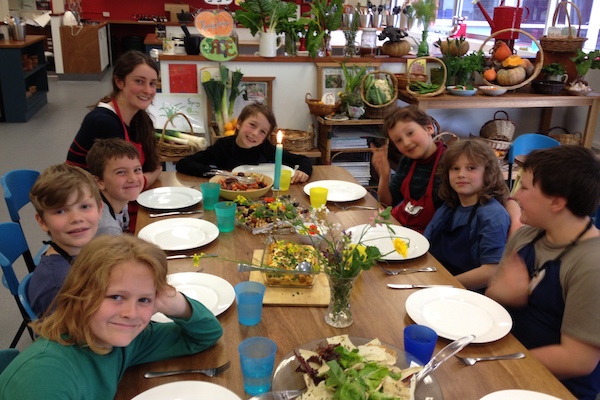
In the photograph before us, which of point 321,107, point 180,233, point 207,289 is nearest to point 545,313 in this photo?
point 207,289

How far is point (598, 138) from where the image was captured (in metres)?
3.94

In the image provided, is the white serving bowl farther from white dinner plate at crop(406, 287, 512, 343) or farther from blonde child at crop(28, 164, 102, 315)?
blonde child at crop(28, 164, 102, 315)

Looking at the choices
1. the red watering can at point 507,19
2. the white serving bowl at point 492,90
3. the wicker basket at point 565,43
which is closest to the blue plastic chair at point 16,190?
the white serving bowl at point 492,90

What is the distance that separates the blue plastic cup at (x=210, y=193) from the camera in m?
2.06

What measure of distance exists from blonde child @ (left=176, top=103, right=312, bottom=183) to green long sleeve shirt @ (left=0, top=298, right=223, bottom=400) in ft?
4.46

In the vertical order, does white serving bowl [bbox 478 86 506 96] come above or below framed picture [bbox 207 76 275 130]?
above

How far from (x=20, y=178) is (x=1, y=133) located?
439 centimetres

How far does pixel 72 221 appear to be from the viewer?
1.53 m

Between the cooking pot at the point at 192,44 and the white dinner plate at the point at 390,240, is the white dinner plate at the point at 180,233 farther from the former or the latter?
the cooking pot at the point at 192,44

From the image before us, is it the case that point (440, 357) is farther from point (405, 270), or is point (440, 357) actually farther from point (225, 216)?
point (225, 216)

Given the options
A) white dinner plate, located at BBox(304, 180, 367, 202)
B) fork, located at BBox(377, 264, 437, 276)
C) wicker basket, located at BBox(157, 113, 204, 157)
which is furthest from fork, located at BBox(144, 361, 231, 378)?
wicker basket, located at BBox(157, 113, 204, 157)

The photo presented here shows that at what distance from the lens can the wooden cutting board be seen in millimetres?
1396

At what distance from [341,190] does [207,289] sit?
105 cm

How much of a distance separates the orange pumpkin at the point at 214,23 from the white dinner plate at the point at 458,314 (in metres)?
2.73
